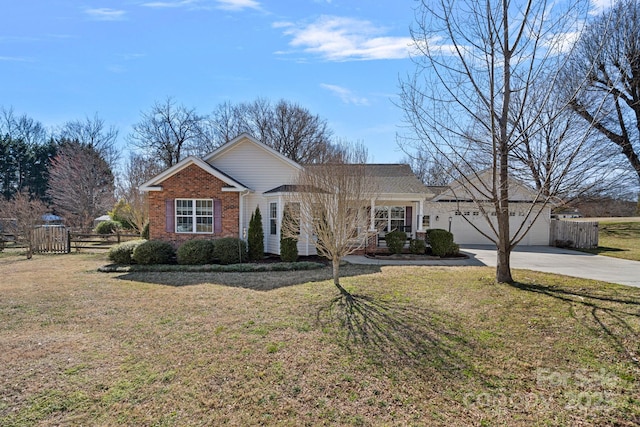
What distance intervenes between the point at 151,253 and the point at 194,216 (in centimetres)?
234

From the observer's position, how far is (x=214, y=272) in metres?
11.4

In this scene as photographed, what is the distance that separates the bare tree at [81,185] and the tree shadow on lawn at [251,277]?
24.2 meters

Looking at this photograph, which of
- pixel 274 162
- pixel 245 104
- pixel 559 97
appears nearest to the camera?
pixel 559 97

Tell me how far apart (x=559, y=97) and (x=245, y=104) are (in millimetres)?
33775

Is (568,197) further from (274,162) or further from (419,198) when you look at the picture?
(274,162)

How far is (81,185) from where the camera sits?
1224 inches

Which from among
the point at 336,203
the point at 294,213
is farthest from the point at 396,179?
the point at 336,203

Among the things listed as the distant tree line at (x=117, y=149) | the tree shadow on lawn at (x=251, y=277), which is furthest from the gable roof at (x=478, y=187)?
the distant tree line at (x=117, y=149)

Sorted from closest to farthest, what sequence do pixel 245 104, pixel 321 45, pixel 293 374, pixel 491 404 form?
1. pixel 491 404
2. pixel 293 374
3. pixel 321 45
4. pixel 245 104

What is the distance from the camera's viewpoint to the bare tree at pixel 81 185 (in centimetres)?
3084

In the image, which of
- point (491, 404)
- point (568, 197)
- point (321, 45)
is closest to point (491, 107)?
point (568, 197)

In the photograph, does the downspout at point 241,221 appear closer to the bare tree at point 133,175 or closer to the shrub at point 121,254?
the shrub at point 121,254

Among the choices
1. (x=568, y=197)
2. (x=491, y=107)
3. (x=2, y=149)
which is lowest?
(x=568, y=197)

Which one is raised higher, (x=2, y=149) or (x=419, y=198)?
(x=2, y=149)
